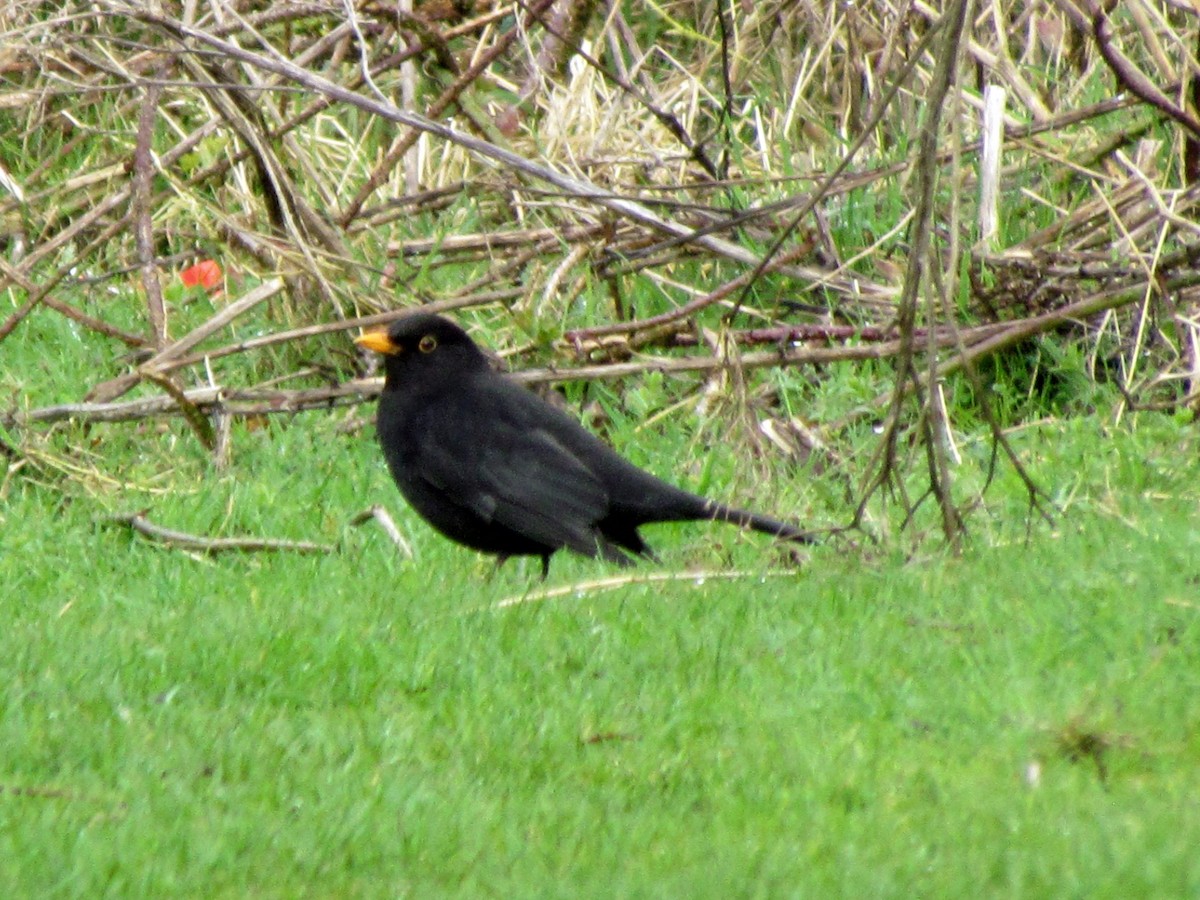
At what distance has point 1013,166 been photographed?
8484mm

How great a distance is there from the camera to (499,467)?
633 cm

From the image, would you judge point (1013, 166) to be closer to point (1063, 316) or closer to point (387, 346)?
point (1063, 316)

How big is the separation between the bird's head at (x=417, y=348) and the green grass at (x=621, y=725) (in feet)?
2.86

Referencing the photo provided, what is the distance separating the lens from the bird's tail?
5.80 metres

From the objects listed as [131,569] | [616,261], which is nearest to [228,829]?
[131,569]

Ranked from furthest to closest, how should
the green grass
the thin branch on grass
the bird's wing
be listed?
the thin branch on grass
the bird's wing
the green grass

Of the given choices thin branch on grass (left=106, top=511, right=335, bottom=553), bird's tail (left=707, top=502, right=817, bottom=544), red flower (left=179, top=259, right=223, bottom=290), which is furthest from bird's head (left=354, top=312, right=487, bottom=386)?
red flower (left=179, top=259, right=223, bottom=290)

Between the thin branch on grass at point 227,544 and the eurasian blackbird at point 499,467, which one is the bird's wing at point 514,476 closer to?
the eurasian blackbird at point 499,467

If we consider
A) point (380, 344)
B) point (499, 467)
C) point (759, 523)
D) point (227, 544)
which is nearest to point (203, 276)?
point (380, 344)

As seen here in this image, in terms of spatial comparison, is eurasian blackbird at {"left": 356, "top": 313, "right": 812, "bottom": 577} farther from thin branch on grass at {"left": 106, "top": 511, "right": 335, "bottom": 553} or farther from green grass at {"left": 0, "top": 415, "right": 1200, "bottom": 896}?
thin branch on grass at {"left": 106, "top": 511, "right": 335, "bottom": 553}

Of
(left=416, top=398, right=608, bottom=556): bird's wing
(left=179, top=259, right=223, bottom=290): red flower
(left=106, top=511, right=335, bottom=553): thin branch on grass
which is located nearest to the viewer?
(left=416, top=398, right=608, bottom=556): bird's wing

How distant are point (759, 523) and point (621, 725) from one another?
187 cm

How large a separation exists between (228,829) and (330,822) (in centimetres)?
20

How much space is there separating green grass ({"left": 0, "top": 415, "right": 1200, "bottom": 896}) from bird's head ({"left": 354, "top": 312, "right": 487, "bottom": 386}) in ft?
2.86
